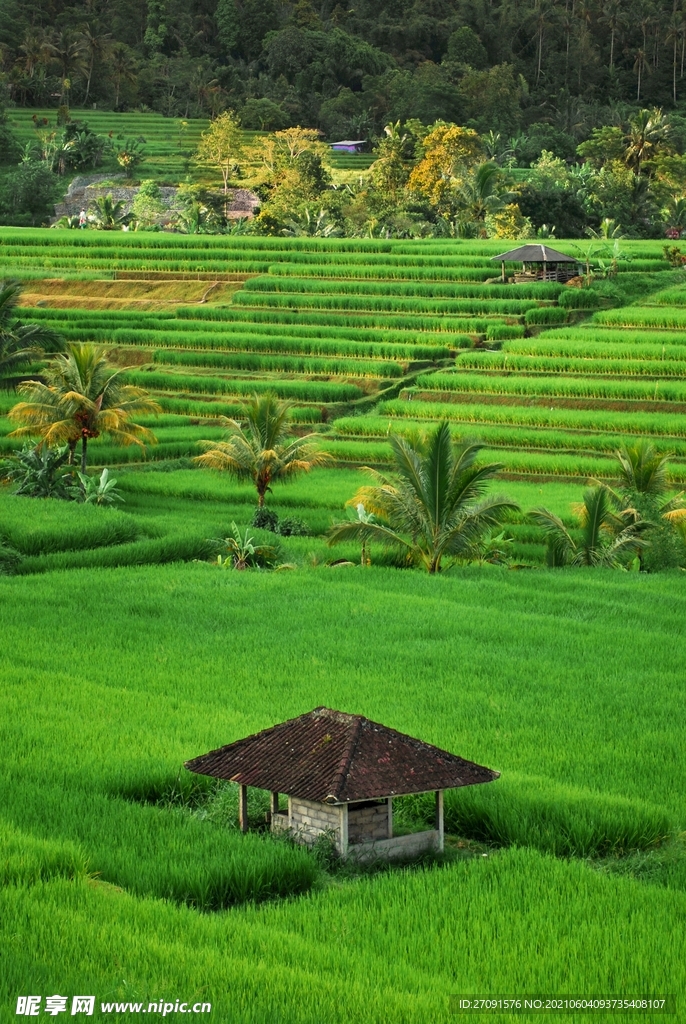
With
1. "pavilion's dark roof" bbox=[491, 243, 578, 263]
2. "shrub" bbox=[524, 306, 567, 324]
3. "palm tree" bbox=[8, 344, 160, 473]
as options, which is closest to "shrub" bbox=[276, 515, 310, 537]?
"palm tree" bbox=[8, 344, 160, 473]

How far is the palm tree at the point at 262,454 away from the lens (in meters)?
23.9

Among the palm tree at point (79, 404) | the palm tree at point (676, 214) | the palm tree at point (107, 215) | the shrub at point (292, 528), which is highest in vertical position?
the palm tree at point (107, 215)

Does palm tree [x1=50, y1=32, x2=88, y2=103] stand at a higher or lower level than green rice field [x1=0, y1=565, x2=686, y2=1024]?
higher

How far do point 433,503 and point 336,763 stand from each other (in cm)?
967

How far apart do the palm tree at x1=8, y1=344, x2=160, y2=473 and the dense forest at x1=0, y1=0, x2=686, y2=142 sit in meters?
52.0

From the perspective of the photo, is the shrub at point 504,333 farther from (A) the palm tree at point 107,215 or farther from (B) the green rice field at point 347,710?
(A) the palm tree at point 107,215

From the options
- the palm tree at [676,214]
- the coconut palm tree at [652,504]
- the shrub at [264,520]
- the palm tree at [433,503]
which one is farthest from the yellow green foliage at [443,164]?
the palm tree at [433,503]

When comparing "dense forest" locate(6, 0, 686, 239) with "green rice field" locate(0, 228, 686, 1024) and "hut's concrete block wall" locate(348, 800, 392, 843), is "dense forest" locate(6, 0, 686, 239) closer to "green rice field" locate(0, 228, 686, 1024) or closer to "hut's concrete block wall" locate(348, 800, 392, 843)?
"green rice field" locate(0, 228, 686, 1024)

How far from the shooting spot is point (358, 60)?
287 ft

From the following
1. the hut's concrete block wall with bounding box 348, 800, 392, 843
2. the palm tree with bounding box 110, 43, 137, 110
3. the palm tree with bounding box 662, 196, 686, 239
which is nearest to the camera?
the hut's concrete block wall with bounding box 348, 800, 392, 843

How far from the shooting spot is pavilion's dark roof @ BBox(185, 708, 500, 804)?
33.0ft

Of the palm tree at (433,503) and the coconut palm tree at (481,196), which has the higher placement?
the coconut palm tree at (481,196)

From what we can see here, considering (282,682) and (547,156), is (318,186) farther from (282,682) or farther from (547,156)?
(282,682)

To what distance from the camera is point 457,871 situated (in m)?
9.90
